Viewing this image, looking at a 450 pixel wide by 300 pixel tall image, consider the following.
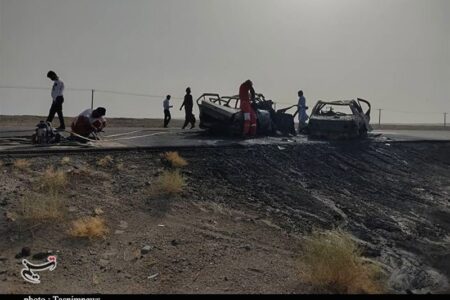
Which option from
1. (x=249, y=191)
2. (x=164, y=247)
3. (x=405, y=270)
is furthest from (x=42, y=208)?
(x=405, y=270)

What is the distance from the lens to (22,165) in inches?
359

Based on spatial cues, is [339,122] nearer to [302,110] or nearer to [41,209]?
[302,110]

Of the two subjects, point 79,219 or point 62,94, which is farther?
point 62,94

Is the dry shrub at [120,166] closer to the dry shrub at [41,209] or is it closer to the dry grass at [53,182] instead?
the dry grass at [53,182]

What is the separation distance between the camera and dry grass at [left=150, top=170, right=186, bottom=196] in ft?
30.1

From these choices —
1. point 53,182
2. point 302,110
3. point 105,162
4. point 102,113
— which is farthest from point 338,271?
point 302,110

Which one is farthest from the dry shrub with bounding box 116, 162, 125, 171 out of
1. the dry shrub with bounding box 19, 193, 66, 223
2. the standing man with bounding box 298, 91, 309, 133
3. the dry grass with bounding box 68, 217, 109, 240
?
the standing man with bounding box 298, 91, 309, 133

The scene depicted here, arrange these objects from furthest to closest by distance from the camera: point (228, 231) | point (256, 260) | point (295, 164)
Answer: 1. point (295, 164)
2. point (228, 231)
3. point (256, 260)

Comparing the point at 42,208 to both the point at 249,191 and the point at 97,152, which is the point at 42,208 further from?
the point at 249,191

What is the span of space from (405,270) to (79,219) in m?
4.97

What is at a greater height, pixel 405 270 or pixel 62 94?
pixel 62 94

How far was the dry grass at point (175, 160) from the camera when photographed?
10.8 m

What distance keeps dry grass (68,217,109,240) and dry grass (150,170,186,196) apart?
5.83 feet

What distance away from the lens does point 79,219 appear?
24.8 ft
